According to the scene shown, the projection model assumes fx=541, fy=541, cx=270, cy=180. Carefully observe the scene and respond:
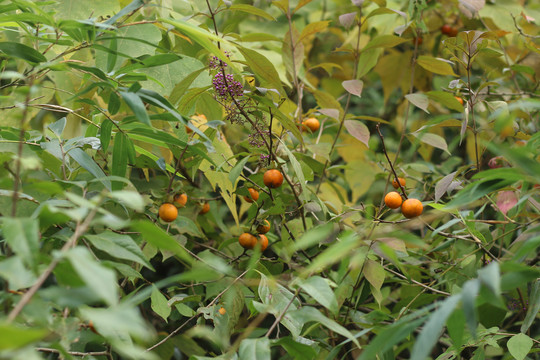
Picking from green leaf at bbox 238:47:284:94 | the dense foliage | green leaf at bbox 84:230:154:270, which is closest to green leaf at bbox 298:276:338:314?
the dense foliage

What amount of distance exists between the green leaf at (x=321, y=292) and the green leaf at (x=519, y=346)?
26 cm

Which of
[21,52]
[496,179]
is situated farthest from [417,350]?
[21,52]

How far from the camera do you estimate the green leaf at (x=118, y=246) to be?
43cm

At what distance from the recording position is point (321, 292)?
0.46 meters

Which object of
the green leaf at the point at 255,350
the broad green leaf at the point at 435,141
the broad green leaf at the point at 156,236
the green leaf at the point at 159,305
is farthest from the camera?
the broad green leaf at the point at 435,141

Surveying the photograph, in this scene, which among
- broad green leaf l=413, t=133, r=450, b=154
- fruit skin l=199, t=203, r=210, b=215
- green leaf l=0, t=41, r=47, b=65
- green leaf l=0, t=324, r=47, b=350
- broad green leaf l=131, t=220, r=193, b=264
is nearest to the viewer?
green leaf l=0, t=324, r=47, b=350

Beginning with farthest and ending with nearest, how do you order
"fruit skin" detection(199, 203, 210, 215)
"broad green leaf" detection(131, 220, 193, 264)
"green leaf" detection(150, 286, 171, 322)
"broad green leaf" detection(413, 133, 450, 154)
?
"fruit skin" detection(199, 203, 210, 215) → "broad green leaf" detection(413, 133, 450, 154) → "green leaf" detection(150, 286, 171, 322) → "broad green leaf" detection(131, 220, 193, 264)

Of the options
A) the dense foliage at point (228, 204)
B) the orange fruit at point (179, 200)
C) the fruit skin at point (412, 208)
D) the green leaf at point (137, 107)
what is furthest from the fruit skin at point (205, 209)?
the green leaf at point (137, 107)

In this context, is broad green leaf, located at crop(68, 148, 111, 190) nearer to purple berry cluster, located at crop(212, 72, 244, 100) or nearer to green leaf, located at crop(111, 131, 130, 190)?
green leaf, located at crop(111, 131, 130, 190)

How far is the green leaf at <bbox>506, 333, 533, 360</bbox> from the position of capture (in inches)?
23.0

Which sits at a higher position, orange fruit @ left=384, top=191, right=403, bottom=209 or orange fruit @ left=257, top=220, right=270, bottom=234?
orange fruit @ left=384, top=191, right=403, bottom=209

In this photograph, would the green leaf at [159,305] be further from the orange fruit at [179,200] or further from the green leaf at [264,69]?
the green leaf at [264,69]

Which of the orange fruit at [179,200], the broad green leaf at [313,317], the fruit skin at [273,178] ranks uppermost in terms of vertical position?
the broad green leaf at [313,317]

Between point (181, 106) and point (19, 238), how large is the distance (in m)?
0.46
